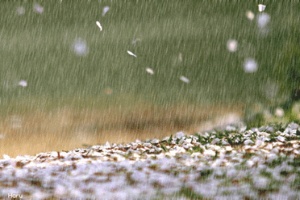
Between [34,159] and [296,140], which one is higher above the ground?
[296,140]

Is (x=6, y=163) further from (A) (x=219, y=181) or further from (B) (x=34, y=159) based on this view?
(A) (x=219, y=181)

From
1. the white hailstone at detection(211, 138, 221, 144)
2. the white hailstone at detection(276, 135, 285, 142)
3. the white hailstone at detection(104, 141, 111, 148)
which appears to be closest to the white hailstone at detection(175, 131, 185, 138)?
the white hailstone at detection(211, 138, 221, 144)

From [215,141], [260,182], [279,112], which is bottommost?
[260,182]

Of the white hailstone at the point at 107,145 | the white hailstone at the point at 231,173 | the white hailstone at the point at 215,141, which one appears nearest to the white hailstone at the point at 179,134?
the white hailstone at the point at 215,141

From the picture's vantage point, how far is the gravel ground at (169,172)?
8.26 metres

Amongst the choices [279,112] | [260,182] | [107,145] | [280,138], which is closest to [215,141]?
[280,138]

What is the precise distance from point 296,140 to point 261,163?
2.67 meters

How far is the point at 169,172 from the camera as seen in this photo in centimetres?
959

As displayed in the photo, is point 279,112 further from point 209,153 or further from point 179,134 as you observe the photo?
point 209,153

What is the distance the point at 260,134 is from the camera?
13672mm

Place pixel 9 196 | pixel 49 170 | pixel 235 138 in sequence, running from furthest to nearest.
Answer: pixel 235 138
pixel 49 170
pixel 9 196

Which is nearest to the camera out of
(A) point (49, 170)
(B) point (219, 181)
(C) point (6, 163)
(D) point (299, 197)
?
(D) point (299, 197)

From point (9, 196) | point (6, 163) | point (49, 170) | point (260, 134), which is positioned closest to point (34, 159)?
point (6, 163)

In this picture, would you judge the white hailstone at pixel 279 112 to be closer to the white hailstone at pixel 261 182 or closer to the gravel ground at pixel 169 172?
the gravel ground at pixel 169 172
